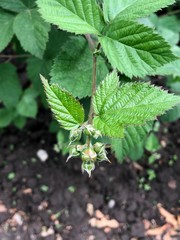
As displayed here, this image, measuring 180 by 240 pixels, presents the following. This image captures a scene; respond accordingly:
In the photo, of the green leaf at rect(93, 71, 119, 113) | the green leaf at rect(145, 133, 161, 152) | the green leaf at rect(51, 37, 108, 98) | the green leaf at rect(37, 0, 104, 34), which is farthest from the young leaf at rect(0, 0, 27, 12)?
the green leaf at rect(145, 133, 161, 152)

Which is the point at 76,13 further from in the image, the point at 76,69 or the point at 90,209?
the point at 90,209

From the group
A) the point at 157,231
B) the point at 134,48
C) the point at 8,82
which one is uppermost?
the point at 134,48

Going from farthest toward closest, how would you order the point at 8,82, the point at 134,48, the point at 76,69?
the point at 8,82
the point at 76,69
the point at 134,48

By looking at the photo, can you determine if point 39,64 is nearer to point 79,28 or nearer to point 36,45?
point 36,45

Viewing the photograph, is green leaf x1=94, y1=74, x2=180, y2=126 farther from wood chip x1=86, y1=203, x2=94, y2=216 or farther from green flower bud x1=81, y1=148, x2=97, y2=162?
wood chip x1=86, y1=203, x2=94, y2=216

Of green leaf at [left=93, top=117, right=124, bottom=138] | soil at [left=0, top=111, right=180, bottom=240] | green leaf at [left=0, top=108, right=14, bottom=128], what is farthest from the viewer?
green leaf at [left=0, top=108, right=14, bottom=128]

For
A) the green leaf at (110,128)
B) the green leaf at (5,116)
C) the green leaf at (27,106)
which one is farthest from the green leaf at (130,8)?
the green leaf at (5,116)

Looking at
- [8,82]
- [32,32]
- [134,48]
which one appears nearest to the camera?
[134,48]

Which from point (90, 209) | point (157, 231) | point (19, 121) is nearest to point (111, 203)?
point (90, 209)
